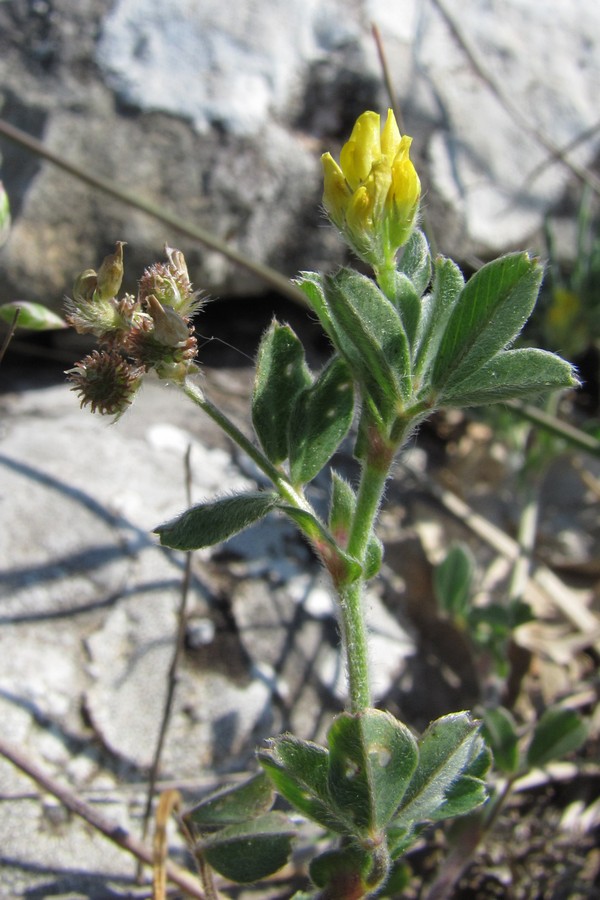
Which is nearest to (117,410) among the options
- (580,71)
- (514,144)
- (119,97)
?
(119,97)

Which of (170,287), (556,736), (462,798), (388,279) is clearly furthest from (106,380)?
(556,736)

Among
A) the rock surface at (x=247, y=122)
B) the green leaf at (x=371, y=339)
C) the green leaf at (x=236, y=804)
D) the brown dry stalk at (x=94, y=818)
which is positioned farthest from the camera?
the rock surface at (x=247, y=122)

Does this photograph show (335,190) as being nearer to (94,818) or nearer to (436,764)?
(436,764)

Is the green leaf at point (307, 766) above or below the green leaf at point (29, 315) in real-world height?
below

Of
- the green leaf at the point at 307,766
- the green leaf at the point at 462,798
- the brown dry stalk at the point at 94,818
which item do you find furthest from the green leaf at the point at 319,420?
the brown dry stalk at the point at 94,818

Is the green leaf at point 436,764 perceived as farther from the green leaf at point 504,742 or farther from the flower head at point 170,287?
the flower head at point 170,287
